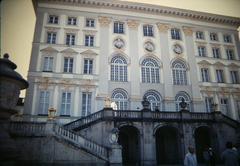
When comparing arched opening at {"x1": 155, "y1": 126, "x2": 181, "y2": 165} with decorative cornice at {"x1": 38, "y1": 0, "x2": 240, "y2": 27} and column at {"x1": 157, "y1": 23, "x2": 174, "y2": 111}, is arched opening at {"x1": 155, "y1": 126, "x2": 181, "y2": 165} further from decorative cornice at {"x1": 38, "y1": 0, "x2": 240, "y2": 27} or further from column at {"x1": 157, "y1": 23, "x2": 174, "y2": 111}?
decorative cornice at {"x1": 38, "y1": 0, "x2": 240, "y2": 27}

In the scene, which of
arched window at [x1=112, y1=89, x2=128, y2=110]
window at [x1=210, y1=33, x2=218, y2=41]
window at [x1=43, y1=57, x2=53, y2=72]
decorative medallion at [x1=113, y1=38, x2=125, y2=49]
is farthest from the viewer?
window at [x1=210, y1=33, x2=218, y2=41]

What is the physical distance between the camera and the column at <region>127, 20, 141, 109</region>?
2732 cm

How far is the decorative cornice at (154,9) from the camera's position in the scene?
2958 centimetres

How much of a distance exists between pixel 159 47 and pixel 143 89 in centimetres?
684

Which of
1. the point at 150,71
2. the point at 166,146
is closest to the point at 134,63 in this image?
the point at 150,71

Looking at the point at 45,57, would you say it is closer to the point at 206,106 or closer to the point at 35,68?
the point at 35,68

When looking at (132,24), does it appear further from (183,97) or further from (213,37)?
(213,37)

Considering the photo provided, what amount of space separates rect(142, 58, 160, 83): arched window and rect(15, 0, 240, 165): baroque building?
13 cm

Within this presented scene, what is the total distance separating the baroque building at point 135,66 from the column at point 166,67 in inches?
5.3

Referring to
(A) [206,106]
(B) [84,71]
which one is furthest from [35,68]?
(A) [206,106]

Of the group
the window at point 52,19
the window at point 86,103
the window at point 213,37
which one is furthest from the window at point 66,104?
the window at point 213,37

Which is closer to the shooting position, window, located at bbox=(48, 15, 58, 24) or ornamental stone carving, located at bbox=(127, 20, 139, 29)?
window, located at bbox=(48, 15, 58, 24)

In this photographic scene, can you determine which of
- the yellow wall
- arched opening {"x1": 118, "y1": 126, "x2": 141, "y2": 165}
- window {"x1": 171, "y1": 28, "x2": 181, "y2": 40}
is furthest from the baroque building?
the yellow wall

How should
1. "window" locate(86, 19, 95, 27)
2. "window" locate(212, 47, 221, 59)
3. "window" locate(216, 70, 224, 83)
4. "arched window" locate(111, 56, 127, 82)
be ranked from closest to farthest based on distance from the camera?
"arched window" locate(111, 56, 127, 82)
"window" locate(86, 19, 95, 27)
"window" locate(216, 70, 224, 83)
"window" locate(212, 47, 221, 59)
